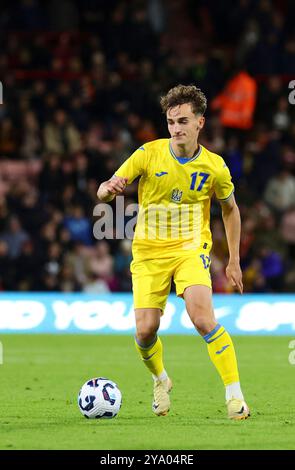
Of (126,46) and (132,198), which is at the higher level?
(126,46)

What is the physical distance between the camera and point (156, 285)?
789 cm

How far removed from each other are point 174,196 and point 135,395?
210 cm

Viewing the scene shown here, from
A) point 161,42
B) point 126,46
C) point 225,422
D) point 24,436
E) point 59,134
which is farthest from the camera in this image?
point 161,42

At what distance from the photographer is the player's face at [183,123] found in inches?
303

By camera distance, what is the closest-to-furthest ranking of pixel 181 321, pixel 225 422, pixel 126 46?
pixel 225 422 < pixel 181 321 < pixel 126 46

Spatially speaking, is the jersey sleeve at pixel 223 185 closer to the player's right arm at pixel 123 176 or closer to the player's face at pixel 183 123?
the player's face at pixel 183 123

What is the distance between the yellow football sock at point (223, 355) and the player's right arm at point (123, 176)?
1175 mm

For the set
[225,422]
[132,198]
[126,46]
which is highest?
[126,46]

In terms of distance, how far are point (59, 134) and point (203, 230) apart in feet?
34.3

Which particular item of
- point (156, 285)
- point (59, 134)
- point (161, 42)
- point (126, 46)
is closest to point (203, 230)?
point (156, 285)

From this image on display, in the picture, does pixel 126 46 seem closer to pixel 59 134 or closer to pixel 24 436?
pixel 59 134

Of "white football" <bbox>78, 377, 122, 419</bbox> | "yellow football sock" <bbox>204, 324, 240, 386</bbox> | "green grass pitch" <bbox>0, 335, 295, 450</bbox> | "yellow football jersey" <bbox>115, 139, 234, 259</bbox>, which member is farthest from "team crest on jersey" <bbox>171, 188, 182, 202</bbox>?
"green grass pitch" <bbox>0, 335, 295, 450</bbox>

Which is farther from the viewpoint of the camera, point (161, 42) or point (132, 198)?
point (161, 42)

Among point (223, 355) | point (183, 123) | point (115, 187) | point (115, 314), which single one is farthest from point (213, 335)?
point (115, 314)
